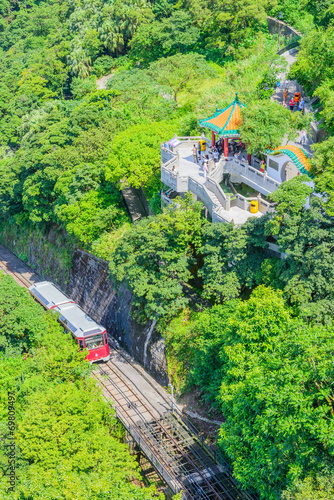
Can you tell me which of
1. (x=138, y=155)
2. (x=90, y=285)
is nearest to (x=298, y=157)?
(x=138, y=155)

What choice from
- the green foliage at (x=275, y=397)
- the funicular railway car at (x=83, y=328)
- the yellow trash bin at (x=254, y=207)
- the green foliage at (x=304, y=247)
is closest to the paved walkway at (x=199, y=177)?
the yellow trash bin at (x=254, y=207)

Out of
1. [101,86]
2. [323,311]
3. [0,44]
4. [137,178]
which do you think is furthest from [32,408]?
[0,44]

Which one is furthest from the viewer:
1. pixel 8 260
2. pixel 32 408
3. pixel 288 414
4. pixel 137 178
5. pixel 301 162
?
pixel 8 260

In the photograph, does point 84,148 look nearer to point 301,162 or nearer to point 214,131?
point 214,131

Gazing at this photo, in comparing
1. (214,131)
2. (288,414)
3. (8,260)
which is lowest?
(8,260)

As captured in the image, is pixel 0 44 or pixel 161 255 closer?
pixel 161 255

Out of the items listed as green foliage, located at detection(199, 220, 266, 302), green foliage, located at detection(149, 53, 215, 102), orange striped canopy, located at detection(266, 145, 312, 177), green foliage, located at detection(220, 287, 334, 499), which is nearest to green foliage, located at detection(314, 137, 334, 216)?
orange striped canopy, located at detection(266, 145, 312, 177)

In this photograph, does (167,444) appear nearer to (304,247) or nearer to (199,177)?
(304,247)
